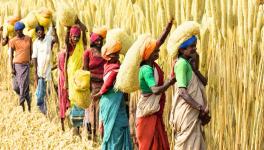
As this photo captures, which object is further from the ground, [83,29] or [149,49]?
[83,29]

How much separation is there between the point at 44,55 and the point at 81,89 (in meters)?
1.52

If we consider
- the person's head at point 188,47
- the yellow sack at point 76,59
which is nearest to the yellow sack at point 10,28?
the yellow sack at point 76,59

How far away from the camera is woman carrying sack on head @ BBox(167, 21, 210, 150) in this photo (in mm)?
3906

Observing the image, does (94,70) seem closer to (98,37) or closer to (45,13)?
(98,37)

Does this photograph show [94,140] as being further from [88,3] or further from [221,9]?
[221,9]

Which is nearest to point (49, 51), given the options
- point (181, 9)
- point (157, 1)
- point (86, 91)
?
point (86, 91)

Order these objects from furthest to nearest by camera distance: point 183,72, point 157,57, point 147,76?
point 157,57 < point 147,76 < point 183,72

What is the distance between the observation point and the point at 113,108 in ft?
15.9

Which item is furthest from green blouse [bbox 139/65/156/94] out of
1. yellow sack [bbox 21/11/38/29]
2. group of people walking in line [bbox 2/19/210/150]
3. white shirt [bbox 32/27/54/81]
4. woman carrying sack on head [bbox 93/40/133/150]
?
yellow sack [bbox 21/11/38/29]

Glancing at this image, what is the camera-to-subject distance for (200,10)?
4.35 metres

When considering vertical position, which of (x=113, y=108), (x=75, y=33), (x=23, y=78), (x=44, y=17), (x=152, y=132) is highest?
(x=44, y=17)

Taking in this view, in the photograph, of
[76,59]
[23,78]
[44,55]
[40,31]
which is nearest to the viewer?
[76,59]

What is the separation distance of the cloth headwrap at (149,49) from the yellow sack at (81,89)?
134 centimetres

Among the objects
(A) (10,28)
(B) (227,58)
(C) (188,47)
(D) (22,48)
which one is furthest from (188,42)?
(A) (10,28)
